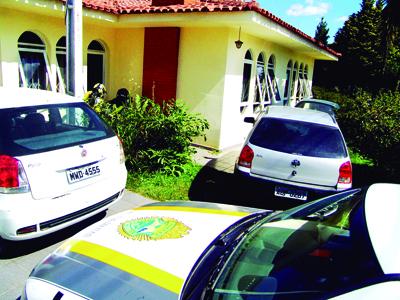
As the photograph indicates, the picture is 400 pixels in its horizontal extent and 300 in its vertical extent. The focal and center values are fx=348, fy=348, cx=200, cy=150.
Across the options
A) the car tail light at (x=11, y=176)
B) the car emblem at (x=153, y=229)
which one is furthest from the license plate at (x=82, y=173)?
the car emblem at (x=153, y=229)

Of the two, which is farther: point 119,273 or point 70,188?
point 70,188

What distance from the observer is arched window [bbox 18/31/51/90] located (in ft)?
29.9

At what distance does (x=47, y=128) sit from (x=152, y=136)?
10.4 feet

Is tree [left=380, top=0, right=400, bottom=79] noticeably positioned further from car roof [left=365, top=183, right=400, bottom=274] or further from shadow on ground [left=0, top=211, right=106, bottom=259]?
shadow on ground [left=0, top=211, right=106, bottom=259]

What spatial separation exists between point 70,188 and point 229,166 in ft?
16.2

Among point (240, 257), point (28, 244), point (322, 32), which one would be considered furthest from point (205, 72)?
point (322, 32)

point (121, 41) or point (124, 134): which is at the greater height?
point (121, 41)

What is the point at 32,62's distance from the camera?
30.9 ft

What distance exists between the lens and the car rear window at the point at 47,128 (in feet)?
11.8

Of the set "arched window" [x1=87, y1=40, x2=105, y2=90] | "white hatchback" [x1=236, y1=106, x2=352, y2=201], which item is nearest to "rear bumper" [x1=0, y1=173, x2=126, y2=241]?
"white hatchback" [x1=236, y1=106, x2=352, y2=201]

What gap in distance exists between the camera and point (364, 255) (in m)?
1.65

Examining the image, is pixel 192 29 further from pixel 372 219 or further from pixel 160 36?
pixel 372 219

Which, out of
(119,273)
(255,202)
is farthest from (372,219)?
(255,202)

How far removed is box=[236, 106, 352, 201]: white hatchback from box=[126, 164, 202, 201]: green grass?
4.15 feet
